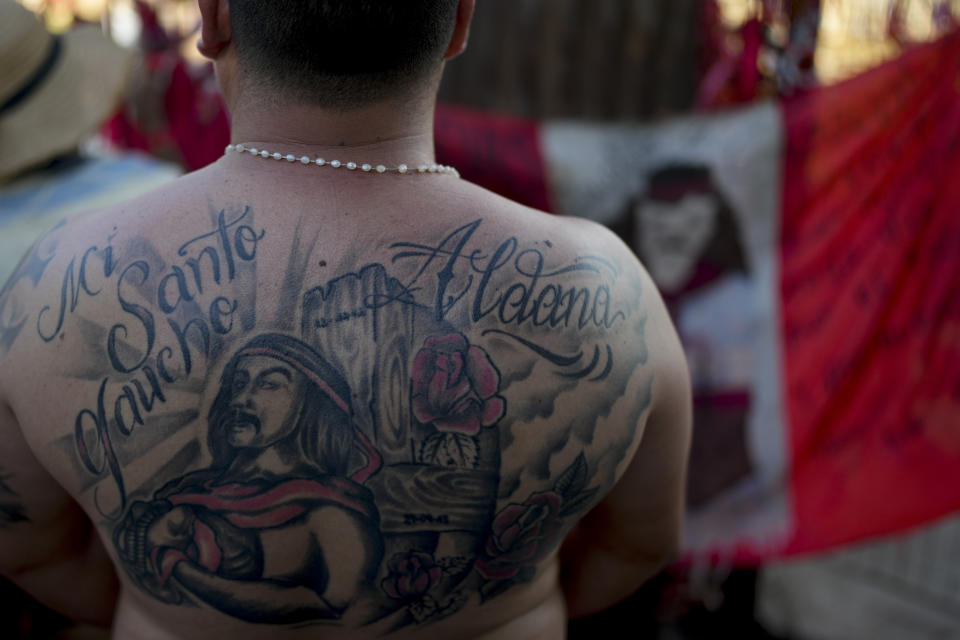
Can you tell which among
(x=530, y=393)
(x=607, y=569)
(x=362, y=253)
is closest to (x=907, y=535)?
(x=607, y=569)

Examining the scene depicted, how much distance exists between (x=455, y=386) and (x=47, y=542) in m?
0.78

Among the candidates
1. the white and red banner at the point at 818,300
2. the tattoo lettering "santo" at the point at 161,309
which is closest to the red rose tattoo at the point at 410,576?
the tattoo lettering "santo" at the point at 161,309

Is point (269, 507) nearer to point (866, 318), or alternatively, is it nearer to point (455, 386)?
point (455, 386)

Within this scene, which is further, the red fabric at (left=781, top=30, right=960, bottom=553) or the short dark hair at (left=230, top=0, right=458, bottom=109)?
the red fabric at (left=781, top=30, right=960, bottom=553)

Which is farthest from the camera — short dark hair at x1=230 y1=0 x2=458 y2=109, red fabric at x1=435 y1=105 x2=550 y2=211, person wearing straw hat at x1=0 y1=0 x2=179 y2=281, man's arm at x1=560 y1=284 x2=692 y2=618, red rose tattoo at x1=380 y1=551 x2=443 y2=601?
red fabric at x1=435 y1=105 x2=550 y2=211

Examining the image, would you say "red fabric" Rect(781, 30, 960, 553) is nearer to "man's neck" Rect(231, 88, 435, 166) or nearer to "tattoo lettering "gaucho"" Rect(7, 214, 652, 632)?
"tattoo lettering "gaucho"" Rect(7, 214, 652, 632)

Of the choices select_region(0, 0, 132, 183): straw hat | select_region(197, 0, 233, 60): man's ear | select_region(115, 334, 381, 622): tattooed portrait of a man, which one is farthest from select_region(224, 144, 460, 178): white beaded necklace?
select_region(0, 0, 132, 183): straw hat

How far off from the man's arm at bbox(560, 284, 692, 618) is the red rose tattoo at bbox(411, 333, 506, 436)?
0.91ft

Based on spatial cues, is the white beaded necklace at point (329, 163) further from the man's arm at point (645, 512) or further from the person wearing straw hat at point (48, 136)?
the person wearing straw hat at point (48, 136)

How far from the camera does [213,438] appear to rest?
1054 millimetres

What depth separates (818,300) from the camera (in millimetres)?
2516

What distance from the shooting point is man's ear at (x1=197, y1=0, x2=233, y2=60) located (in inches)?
43.7

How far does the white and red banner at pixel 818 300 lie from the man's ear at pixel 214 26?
1.49 m

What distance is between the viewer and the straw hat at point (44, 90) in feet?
7.27
